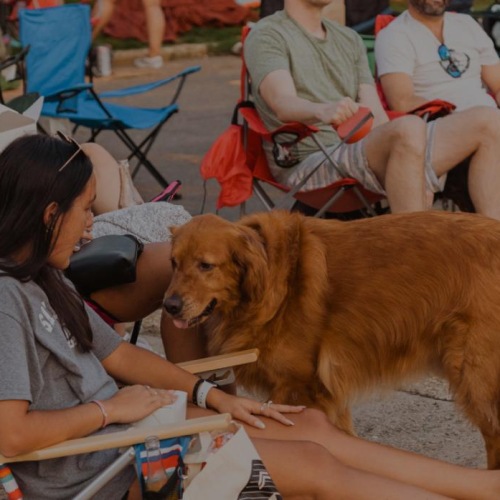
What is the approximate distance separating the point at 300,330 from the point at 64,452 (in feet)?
4.00

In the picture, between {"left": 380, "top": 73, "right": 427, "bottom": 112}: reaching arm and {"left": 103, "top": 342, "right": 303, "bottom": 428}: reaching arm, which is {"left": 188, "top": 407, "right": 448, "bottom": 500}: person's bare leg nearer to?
{"left": 103, "top": 342, "right": 303, "bottom": 428}: reaching arm

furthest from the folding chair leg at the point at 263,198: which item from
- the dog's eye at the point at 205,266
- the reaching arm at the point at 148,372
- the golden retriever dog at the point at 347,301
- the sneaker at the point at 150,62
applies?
the sneaker at the point at 150,62

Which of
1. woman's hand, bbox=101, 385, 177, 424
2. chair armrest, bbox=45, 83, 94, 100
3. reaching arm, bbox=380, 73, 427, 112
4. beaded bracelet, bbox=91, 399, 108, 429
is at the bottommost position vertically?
chair armrest, bbox=45, 83, 94, 100

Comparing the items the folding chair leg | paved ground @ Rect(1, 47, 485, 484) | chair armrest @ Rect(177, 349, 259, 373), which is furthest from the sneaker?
chair armrest @ Rect(177, 349, 259, 373)

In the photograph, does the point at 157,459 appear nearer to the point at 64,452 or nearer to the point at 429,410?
the point at 64,452

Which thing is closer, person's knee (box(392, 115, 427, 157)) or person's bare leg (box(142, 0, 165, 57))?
person's knee (box(392, 115, 427, 157))

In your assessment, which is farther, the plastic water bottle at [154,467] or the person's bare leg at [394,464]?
the person's bare leg at [394,464]

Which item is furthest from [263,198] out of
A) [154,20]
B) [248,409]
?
[154,20]

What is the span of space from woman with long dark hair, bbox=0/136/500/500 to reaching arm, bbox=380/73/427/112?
3.16m

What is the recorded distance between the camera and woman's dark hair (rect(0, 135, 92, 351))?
259 cm

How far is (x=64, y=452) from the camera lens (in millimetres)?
2508

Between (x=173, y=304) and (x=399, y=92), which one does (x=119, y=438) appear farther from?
(x=399, y=92)

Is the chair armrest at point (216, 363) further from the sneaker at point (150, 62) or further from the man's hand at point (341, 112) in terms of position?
the sneaker at point (150, 62)

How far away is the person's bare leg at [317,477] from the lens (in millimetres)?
2674
